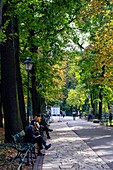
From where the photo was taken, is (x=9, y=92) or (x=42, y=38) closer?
(x=9, y=92)

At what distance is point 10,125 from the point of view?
13945 mm

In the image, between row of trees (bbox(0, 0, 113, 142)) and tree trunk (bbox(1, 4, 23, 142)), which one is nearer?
row of trees (bbox(0, 0, 113, 142))

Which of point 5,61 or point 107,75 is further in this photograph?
point 107,75

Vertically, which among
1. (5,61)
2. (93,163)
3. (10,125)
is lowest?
(93,163)

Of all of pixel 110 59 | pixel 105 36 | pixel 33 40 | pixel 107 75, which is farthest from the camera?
pixel 107 75

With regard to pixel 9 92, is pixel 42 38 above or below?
above

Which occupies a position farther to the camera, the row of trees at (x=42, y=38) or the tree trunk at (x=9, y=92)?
the tree trunk at (x=9, y=92)

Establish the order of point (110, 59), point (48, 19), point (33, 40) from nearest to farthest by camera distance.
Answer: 1. point (48, 19)
2. point (33, 40)
3. point (110, 59)

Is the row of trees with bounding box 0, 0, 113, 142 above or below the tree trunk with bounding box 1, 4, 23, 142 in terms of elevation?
above

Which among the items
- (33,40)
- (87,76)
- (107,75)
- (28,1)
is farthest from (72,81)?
(28,1)

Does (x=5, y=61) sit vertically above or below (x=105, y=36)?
below

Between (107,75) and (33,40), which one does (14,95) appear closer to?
(33,40)

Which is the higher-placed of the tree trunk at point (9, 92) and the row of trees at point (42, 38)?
the row of trees at point (42, 38)

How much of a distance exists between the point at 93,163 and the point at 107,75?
16522mm
